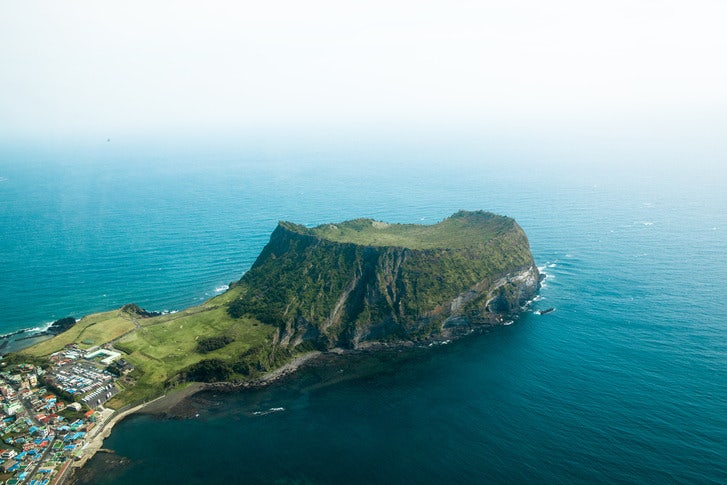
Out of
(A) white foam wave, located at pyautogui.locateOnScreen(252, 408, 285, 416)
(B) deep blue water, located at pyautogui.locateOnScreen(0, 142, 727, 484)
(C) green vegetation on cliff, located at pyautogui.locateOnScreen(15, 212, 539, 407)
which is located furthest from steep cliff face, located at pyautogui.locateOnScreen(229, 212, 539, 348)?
(A) white foam wave, located at pyautogui.locateOnScreen(252, 408, 285, 416)

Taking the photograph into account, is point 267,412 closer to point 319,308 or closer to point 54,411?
point 319,308

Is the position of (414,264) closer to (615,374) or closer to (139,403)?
(615,374)

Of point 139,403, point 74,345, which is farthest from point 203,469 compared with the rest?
point 74,345

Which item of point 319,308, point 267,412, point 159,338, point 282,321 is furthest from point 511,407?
point 159,338

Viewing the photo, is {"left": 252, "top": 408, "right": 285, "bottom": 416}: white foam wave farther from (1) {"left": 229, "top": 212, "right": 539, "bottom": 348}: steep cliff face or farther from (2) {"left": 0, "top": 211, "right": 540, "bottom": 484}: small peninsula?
(1) {"left": 229, "top": 212, "right": 539, "bottom": 348}: steep cliff face

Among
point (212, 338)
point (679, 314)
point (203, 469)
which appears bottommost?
point (203, 469)

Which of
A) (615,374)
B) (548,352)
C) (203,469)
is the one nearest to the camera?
(203,469)

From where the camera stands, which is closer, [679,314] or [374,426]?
[374,426]
